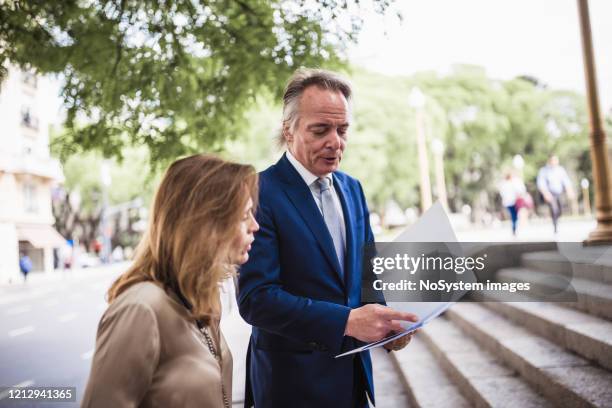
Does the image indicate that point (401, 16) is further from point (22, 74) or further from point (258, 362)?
point (22, 74)

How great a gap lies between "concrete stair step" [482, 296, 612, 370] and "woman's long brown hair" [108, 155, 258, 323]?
105 inches

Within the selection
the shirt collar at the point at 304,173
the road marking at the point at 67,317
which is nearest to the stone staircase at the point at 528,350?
the shirt collar at the point at 304,173

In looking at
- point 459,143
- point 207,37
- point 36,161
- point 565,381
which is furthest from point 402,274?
point 459,143

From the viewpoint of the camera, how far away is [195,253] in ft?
4.17

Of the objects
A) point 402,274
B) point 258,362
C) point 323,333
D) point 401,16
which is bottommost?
point 258,362

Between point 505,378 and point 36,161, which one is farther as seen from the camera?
point 36,161

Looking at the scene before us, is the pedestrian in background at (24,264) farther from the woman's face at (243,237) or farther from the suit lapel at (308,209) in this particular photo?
the woman's face at (243,237)

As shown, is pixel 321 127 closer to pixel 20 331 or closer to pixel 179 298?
pixel 179 298

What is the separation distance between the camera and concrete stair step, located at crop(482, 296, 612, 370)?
317 cm

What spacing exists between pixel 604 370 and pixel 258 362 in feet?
7.53

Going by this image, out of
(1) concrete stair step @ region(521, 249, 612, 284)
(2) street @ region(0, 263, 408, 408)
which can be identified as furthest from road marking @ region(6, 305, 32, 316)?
(1) concrete stair step @ region(521, 249, 612, 284)

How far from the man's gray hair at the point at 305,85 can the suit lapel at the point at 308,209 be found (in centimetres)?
18

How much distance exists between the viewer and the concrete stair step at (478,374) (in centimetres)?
337

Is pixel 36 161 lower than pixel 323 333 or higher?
higher
